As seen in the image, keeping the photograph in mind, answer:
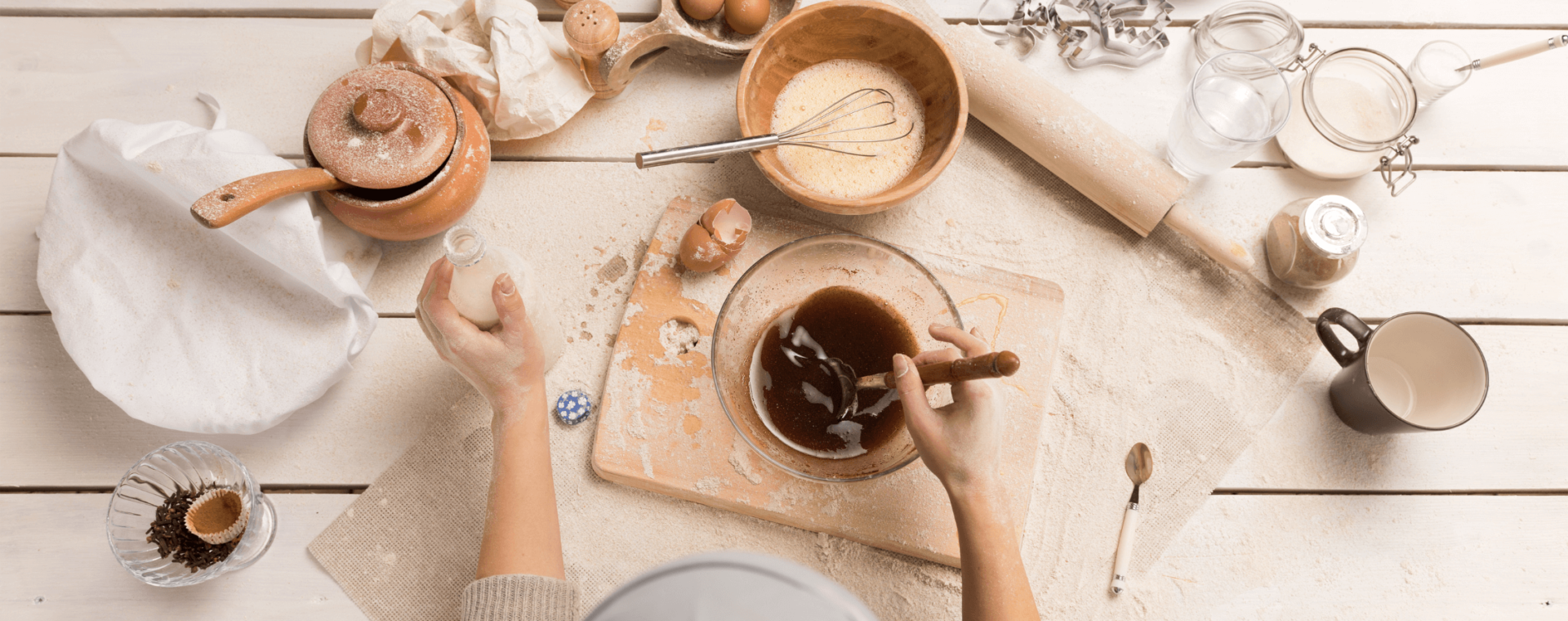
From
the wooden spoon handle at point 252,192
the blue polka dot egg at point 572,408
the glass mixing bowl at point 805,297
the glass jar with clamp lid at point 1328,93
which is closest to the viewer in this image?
the wooden spoon handle at point 252,192

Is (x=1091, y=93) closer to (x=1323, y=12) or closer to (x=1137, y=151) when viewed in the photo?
Answer: (x=1137, y=151)

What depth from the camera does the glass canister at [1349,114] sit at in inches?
45.3

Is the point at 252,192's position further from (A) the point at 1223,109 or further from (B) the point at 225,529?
(A) the point at 1223,109

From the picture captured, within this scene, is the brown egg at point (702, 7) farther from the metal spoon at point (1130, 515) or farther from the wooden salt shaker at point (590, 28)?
the metal spoon at point (1130, 515)

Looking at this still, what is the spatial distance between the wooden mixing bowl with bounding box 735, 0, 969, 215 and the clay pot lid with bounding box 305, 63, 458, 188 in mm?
387

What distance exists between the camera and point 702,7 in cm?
111

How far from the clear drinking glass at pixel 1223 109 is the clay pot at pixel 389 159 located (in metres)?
1.00

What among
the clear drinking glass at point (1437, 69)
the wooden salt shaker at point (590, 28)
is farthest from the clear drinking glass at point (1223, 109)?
the wooden salt shaker at point (590, 28)

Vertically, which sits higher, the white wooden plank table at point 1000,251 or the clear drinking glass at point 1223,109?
the clear drinking glass at point 1223,109

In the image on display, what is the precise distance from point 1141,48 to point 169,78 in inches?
58.3

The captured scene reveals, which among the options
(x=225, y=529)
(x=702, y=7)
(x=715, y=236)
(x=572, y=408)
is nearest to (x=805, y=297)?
(x=715, y=236)

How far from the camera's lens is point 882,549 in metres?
1.04

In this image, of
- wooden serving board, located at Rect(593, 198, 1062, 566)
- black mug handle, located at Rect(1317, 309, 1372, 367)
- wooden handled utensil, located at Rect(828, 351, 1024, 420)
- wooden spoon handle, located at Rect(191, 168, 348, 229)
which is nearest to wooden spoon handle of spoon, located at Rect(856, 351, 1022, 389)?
wooden handled utensil, located at Rect(828, 351, 1024, 420)

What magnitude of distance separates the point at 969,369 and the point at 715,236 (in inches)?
16.2
